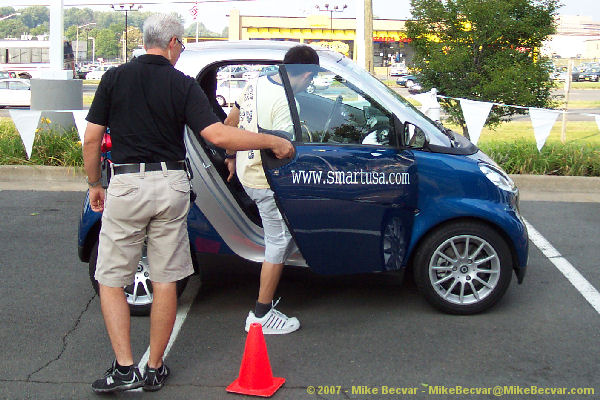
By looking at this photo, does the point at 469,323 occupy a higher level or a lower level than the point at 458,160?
lower

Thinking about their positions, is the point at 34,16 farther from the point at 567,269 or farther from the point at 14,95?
the point at 567,269

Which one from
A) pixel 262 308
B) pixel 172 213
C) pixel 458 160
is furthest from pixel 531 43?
pixel 172 213

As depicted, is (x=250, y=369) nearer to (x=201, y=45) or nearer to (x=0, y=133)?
(x=201, y=45)

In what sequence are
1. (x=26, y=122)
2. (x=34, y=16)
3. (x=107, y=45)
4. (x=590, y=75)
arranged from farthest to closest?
(x=34, y=16), (x=107, y=45), (x=590, y=75), (x=26, y=122)

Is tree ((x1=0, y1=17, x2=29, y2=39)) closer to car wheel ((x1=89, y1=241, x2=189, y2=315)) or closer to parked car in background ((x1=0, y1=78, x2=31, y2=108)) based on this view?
parked car in background ((x1=0, y1=78, x2=31, y2=108))

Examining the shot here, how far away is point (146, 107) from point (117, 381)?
139cm

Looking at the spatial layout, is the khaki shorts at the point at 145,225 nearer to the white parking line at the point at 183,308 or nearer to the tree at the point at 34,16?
the white parking line at the point at 183,308

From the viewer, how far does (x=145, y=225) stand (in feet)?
12.9

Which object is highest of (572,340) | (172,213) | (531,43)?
(531,43)

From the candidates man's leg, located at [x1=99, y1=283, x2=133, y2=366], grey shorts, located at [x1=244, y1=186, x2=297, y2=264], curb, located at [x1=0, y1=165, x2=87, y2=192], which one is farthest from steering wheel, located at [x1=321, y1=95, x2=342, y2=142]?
curb, located at [x1=0, y1=165, x2=87, y2=192]

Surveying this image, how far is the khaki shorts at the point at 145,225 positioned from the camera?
152 inches

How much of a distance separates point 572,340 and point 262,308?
194 cm

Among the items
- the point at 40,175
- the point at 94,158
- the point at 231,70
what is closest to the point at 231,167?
the point at 94,158

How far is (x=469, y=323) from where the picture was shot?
5117mm
